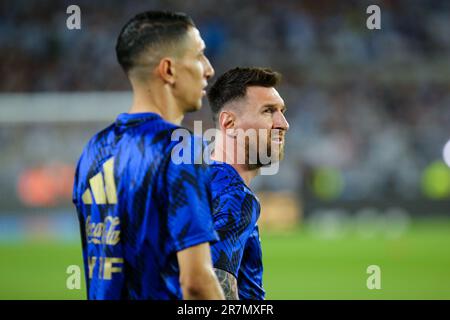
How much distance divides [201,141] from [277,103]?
5.06 ft

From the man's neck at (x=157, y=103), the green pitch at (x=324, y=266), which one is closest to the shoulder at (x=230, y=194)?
the man's neck at (x=157, y=103)

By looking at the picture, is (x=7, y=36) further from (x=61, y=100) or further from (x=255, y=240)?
(x=255, y=240)

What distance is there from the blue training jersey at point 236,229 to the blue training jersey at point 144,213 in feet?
2.68

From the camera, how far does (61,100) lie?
2042 cm

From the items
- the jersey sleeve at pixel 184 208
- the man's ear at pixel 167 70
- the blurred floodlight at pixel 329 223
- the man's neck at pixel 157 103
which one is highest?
the man's ear at pixel 167 70

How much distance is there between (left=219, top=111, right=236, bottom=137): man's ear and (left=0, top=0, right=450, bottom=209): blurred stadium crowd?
15.8 metres

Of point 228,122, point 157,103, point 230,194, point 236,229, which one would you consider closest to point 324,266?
point 228,122

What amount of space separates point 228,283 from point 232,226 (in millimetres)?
297

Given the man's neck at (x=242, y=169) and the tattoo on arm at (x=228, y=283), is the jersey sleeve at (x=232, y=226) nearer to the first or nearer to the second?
the tattoo on arm at (x=228, y=283)

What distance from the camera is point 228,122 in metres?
4.63

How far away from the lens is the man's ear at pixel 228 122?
4.61 m

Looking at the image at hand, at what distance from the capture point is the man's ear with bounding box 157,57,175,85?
326 cm

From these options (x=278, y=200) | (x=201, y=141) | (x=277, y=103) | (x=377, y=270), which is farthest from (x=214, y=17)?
(x=201, y=141)

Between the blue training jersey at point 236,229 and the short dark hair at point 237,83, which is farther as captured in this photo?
the short dark hair at point 237,83
